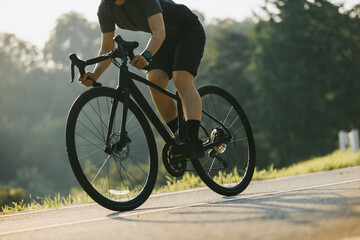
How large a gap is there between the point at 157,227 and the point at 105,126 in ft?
3.98

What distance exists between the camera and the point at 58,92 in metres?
69.0

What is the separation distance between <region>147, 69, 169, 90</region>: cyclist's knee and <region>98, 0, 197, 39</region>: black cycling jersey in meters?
0.31

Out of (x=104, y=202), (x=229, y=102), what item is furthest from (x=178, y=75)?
(x=104, y=202)

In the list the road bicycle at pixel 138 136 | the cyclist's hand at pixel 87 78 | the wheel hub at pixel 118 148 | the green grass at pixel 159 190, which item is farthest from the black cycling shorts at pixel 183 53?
the green grass at pixel 159 190

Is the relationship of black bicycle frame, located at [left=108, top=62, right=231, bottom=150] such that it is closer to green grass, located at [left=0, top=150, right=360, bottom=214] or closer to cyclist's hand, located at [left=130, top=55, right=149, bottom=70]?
cyclist's hand, located at [left=130, top=55, right=149, bottom=70]

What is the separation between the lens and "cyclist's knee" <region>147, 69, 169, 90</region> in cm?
487

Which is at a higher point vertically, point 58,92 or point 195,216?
point 58,92

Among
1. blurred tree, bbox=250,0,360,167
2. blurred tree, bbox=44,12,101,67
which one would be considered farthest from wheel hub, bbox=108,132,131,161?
blurred tree, bbox=44,12,101,67

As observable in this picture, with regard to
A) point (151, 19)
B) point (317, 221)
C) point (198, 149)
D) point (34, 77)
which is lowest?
point (317, 221)

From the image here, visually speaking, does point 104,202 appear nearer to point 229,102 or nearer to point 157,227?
point 157,227

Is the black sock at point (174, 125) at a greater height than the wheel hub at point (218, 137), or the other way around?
the black sock at point (174, 125)

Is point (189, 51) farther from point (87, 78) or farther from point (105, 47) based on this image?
point (87, 78)

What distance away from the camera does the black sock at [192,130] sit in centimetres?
468

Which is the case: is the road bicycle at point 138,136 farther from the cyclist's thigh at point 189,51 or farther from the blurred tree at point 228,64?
the blurred tree at point 228,64
